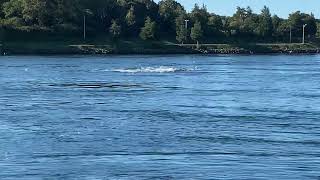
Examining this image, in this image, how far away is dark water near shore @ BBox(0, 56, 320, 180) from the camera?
28.1 meters

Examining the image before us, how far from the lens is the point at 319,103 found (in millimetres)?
52500

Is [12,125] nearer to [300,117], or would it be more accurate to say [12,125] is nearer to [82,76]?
[300,117]

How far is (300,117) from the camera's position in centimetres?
4391

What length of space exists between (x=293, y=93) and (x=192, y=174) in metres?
36.3

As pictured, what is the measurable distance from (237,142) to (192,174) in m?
7.36

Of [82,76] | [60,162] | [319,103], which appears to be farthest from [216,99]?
[82,76]

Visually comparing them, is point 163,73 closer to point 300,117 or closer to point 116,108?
point 116,108

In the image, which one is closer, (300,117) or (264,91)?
(300,117)

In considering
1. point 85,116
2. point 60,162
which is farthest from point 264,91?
point 60,162

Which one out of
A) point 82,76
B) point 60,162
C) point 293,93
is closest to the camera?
point 60,162

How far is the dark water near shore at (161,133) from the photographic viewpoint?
28125 mm

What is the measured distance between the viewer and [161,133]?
37.2m

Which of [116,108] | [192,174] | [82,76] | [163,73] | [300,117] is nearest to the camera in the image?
[192,174]

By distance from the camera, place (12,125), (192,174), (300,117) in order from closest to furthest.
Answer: (192,174) → (12,125) → (300,117)
